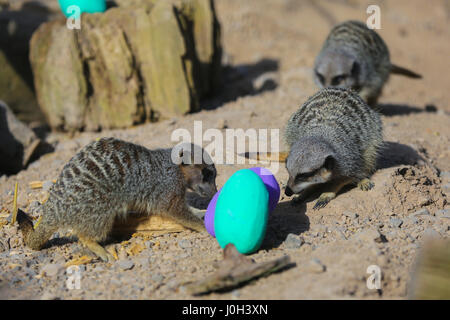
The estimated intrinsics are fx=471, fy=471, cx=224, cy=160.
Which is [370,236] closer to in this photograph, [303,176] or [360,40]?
[303,176]

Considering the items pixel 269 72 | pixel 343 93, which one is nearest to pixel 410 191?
pixel 343 93

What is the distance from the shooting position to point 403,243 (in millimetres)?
3186

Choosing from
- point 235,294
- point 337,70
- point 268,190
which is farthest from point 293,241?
point 337,70

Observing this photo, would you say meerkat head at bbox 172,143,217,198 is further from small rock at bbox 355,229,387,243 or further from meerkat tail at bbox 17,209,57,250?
small rock at bbox 355,229,387,243

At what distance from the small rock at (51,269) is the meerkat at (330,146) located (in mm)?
1684

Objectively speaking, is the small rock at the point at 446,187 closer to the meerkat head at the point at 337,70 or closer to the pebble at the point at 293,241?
the pebble at the point at 293,241

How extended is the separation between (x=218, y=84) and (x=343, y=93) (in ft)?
9.88

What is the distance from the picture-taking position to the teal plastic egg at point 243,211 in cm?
295

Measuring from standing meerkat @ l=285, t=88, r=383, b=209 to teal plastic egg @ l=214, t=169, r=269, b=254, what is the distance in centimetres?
58

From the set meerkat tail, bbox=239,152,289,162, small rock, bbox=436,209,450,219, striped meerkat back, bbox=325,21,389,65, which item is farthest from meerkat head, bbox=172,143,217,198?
striped meerkat back, bbox=325,21,389,65

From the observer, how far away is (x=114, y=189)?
3.40 meters

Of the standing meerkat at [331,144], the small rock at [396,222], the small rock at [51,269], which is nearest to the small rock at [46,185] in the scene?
the small rock at [51,269]

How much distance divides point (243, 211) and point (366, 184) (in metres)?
1.50

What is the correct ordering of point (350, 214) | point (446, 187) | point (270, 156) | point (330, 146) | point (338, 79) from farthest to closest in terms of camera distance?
1. point (338, 79)
2. point (270, 156)
3. point (446, 187)
4. point (330, 146)
5. point (350, 214)
